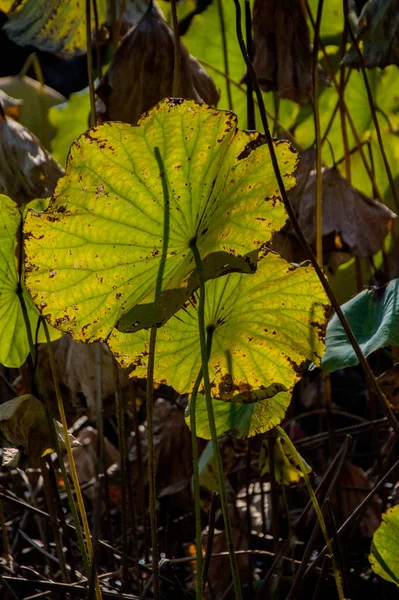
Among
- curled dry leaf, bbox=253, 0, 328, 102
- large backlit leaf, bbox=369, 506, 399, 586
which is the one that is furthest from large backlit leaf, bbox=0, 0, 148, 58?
large backlit leaf, bbox=369, 506, 399, 586

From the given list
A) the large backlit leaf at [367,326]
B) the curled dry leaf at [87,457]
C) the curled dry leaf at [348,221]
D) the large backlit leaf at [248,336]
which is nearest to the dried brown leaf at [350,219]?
the curled dry leaf at [348,221]

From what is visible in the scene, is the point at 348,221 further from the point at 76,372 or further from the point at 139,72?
the point at 76,372

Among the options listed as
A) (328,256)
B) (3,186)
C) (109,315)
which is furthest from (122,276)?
(328,256)

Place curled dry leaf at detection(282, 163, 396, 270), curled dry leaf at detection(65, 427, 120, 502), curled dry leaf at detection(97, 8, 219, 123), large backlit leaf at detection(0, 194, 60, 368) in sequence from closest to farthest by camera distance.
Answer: large backlit leaf at detection(0, 194, 60, 368)
curled dry leaf at detection(97, 8, 219, 123)
curled dry leaf at detection(282, 163, 396, 270)
curled dry leaf at detection(65, 427, 120, 502)

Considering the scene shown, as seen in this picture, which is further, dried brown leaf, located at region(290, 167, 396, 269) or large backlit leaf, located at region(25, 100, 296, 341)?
dried brown leaf, located at region(290, 167, 396, 269)

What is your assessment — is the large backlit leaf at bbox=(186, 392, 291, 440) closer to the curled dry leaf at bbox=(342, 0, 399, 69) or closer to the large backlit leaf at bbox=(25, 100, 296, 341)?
the large backlit leaf at bbox=(25, 100, 296, 341)

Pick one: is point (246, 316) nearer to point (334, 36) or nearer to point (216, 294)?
point (216, 294)

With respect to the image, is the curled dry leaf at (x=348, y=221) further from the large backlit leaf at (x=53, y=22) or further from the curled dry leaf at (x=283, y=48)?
the large backlit leaf at (x=53, y=22)
